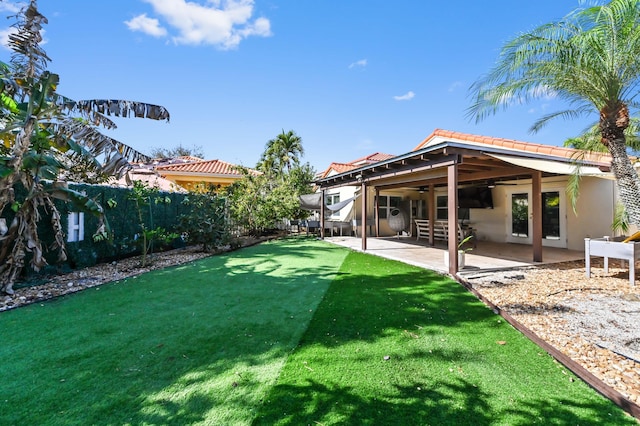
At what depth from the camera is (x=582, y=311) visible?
5102mm

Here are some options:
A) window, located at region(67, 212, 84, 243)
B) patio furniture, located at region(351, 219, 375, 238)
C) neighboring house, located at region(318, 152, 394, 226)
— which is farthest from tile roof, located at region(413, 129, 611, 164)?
window, located at region(67, 212, 84, 243)

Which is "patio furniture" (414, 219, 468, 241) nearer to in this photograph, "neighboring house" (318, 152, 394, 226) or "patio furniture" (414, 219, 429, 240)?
"patio furniture" (414, 219, 429, 240)

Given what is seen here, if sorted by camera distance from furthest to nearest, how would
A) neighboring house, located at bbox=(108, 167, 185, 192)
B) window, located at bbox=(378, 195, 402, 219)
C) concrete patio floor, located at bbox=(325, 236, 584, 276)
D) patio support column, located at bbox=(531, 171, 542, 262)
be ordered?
window, located at bbox=(378, 195, 402, 219) < neighboring house, located at bbox=(108, 167, 185, 192) < patio support column, located at bbox=(531, 171, 542, 262) < concrete patio floor, located at bbox=(325, 236, 584, 276)

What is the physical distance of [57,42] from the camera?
27.8 feet

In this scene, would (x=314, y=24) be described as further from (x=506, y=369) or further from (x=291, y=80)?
(x=506, y=369)

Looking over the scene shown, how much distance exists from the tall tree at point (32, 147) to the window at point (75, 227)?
54 cm

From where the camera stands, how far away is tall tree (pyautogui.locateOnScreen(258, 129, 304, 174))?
3509cm

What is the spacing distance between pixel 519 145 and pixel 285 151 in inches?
1046

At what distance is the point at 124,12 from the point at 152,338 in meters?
9.80

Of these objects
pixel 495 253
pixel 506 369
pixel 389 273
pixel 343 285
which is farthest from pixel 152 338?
pixel 495 253

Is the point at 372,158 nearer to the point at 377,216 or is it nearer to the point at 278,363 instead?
the point at 377,216

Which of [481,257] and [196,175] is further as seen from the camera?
[196,175]

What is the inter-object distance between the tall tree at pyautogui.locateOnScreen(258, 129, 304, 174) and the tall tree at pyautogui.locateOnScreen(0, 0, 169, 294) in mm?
27546

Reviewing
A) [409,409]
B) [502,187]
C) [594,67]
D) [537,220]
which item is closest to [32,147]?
[409,409]
